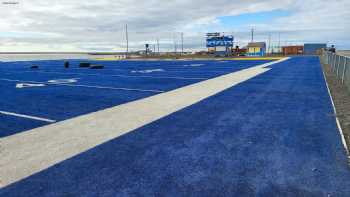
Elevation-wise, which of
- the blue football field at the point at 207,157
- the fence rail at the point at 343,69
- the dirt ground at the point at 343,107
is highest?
the fence rail at the point at 343,69

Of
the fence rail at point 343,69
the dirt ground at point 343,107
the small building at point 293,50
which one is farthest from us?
the small building at point 293,50

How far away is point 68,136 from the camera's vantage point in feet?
19.1

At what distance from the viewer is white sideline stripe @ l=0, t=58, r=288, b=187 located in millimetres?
4430

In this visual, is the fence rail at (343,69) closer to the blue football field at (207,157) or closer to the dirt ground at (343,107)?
the dirt ground at (343,107)

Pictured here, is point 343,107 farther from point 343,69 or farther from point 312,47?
point 312,47

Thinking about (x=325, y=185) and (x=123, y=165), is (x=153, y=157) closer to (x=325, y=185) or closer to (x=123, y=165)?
(x=123, y=165)

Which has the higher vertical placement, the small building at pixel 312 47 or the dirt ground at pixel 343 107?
the small building at pixel 312 47

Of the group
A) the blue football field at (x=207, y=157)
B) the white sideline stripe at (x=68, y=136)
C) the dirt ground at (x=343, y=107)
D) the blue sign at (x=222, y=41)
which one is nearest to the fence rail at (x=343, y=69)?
the dirt ground at (x=343, y=107)

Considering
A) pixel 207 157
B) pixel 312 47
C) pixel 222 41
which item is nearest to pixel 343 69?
pixel 207 157

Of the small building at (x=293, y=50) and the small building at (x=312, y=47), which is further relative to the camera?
the small building at (x=312, y=47)

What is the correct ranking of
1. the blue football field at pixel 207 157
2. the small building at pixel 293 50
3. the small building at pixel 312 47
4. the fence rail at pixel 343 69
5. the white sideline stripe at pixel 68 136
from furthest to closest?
the small building at pixel 312 47 → the small building at pixel 293 50 → the fence rail at pixel 343 69 → the white sideline stripe at pixel 68 136 → the blue football field at pixel 207 157

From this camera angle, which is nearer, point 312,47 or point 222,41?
point 312,47

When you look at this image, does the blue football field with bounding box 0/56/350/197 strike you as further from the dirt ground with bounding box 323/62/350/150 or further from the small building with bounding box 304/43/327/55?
the small building with bounding box 304/43/327/55

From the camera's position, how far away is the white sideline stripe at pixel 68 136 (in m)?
4.43
